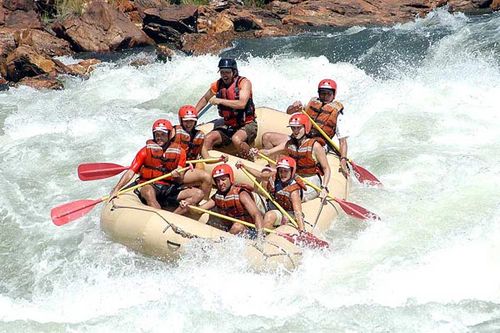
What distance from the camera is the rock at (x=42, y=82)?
12666mm

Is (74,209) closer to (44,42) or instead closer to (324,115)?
(324,115)

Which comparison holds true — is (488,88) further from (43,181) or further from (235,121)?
(43,181)

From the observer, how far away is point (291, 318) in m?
5.36

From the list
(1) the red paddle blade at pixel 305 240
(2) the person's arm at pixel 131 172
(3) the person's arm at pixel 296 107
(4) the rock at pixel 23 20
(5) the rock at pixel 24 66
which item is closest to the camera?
(1) the red paddle blade at pixel 305 240

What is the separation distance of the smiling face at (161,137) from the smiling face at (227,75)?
104cm

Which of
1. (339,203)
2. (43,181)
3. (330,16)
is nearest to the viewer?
(339,203)

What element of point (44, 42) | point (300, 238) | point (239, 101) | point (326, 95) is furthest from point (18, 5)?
point (300, 238)

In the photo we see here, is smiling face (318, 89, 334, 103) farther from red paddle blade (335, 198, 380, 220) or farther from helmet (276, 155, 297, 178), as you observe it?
helmet (276, 155, 297, 178)

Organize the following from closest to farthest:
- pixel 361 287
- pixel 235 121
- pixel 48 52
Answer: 1. pixel 361 287
2. pixel 235 121
3. pixel 48 52

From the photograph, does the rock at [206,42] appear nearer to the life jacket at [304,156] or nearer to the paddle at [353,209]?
the life jacket at [304,156]

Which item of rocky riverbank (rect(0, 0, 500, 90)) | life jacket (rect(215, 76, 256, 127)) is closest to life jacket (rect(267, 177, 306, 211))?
life jacket (rect(215, 76, 256, 127))

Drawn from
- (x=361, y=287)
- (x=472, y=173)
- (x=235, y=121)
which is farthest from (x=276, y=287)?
(x=472, y=173)

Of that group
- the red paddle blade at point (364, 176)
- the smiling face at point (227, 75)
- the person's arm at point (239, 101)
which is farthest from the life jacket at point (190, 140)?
the red paddle blade at point (364, 176)

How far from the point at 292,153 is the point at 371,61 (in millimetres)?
6406
